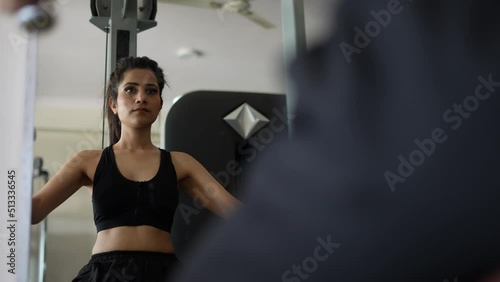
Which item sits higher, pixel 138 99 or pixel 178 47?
pixel 178 47

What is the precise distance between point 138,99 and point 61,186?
0.51 ft

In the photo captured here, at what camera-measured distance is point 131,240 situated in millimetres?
772

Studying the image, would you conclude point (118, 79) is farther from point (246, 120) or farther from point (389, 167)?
point (389, 167)

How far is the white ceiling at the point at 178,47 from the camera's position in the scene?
2600 mm

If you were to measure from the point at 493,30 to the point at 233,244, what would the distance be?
0.15m

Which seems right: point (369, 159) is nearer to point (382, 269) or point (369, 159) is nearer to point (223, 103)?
point (382, 269)

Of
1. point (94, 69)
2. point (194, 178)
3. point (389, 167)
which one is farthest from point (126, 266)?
point (94, 69)

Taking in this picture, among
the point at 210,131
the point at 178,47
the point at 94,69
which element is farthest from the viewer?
the point at 94,69

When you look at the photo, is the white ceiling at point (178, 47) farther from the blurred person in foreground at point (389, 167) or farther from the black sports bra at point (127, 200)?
the blurred person in foreground at point (389, 167)

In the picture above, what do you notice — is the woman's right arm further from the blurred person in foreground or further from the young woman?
the blurred person in foreground

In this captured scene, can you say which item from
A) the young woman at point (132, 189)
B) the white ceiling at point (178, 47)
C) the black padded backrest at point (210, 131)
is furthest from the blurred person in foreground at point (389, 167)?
the white ceiling at point (178, 47)

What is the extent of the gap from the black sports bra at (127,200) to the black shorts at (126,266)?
0.04m

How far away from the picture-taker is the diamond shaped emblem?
1105 mm

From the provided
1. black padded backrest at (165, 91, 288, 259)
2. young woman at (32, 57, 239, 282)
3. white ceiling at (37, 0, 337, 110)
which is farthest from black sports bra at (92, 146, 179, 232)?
white ceiling at (37, 0, 337, 110)
